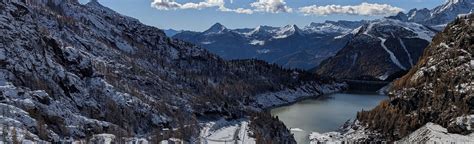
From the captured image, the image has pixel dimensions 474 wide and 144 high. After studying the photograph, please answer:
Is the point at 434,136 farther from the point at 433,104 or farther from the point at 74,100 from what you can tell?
the point at 74,100

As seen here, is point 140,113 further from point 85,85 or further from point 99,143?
point 99,143

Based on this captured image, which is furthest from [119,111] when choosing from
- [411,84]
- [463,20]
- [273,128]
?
[463,20]

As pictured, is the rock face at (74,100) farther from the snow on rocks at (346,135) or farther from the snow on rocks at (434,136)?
the snow on rocks at (434,136)

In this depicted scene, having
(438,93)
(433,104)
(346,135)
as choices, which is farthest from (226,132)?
(438,93)

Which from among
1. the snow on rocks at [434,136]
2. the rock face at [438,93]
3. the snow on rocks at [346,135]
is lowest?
the snow on rocks at [346,135]

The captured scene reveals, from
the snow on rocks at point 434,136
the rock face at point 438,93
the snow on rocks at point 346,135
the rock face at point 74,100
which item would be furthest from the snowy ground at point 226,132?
the snow on rocks at point 434,136
